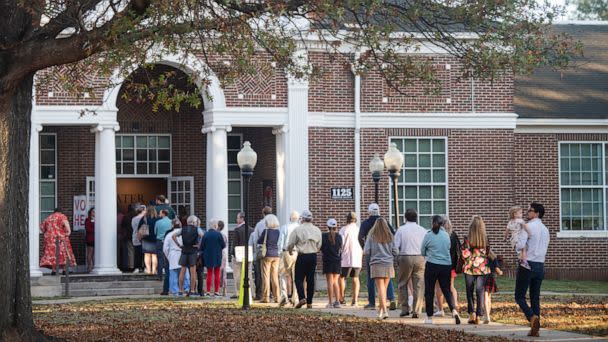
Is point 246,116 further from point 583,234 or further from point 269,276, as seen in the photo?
point 583,234

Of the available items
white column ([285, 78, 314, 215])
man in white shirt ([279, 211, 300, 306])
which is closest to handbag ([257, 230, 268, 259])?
man in white shirt ([279, 211, 300, 306])

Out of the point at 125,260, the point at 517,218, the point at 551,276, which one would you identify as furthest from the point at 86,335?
the point at 551,276

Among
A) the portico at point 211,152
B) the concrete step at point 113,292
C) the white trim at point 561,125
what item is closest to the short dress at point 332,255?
the concrete step at point 113,292

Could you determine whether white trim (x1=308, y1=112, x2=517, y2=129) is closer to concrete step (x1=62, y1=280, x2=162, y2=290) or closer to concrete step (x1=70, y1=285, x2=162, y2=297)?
concrete step (x1=62, y1=280, x2=162, y2=290)

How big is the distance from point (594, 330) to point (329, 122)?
14680 mm

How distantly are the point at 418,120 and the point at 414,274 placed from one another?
12.1 metres

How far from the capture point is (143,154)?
3388 centimetres

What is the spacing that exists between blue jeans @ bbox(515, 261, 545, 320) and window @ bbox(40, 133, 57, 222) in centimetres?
1789

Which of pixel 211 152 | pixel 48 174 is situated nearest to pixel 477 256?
pixel 211 152

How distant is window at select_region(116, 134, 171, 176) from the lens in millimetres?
33625

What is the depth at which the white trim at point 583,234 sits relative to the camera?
33.9 m

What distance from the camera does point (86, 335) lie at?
1709 cm

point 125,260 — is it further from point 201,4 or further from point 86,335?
point 201,4

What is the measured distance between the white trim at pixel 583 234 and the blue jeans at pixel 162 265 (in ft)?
35.6
